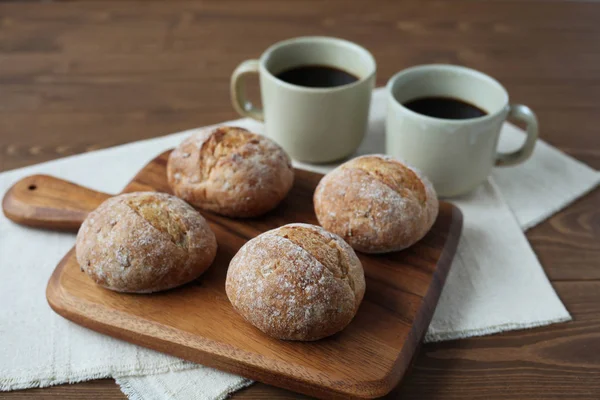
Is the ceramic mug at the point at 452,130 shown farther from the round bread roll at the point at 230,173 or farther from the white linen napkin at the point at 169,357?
the round bread roll at the point at 230,173

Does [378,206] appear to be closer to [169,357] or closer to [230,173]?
[230,173]

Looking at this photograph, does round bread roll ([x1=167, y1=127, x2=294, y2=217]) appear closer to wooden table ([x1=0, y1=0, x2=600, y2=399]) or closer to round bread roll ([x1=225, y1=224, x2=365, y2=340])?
round bread roll ([x1=225, y1=224, x2=365, y2=340])

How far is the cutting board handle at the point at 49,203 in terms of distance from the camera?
1496 millimetres

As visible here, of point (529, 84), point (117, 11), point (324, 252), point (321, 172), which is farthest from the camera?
point (117, 11)

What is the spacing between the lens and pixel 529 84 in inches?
86.4

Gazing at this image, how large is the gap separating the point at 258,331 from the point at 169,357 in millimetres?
189

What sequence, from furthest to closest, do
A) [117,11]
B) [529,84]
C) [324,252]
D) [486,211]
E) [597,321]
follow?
[117,11] < [529,84] < [486,211] < [597,321] < [324,252]

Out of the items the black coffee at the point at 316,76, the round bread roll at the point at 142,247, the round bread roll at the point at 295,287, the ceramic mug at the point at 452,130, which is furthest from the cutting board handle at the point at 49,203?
the ceramic mug at the point at 452,130

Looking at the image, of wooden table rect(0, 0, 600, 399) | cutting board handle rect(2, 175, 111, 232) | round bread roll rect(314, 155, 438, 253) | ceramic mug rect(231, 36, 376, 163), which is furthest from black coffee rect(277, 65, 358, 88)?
cutting board handle rect(2, 175, 111, 232)

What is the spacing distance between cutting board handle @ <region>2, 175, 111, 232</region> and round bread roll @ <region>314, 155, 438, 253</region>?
58 cm

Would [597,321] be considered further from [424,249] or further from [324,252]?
[324,252]

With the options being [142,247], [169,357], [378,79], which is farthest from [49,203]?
[378,79]

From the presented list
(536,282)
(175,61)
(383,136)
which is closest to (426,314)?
(536,282)

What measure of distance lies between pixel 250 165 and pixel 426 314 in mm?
529
